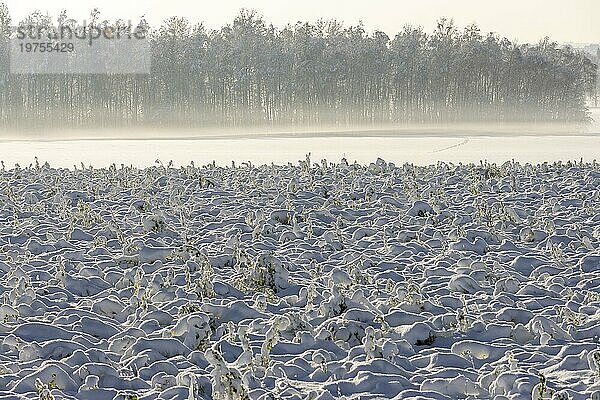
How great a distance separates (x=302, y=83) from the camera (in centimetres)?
7281

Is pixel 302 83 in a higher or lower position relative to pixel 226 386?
higher

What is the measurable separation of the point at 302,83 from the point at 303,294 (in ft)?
216

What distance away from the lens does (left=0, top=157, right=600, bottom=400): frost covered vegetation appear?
5629 mm

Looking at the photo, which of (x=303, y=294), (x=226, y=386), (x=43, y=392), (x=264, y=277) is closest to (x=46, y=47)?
(x=264, y=277)

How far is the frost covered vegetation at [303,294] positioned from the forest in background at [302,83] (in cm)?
5767

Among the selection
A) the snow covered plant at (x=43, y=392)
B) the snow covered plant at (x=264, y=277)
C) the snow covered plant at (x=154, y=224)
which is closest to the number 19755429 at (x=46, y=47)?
the snow covered plant at (x=154, y=224)

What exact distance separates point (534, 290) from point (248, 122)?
63.6m

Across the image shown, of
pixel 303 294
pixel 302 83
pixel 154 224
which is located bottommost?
pixel 303 294

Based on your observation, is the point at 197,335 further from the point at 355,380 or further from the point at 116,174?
the point at 116,174

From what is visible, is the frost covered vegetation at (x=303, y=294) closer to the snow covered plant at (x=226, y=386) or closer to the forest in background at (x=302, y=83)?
the snow covered plant at (x=226, y=386)

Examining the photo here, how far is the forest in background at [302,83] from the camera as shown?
70.6 meters

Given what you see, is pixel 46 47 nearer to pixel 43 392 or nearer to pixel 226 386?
pixel 43 392

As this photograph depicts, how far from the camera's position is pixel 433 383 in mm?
5496

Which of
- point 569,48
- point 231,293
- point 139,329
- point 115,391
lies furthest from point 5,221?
point 569,48
